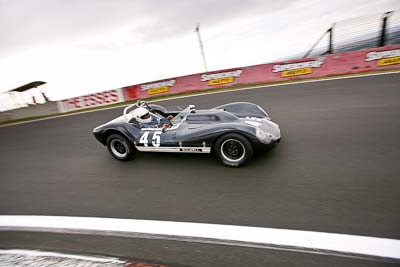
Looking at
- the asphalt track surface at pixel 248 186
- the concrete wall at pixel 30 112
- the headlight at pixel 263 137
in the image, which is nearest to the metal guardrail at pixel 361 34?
the asphalt track surface at pixel 248 186

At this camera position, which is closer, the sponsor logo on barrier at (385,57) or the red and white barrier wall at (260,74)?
the sponsor logo on barrier at (385,57)

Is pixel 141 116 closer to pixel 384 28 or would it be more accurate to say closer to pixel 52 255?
pixel 52 255

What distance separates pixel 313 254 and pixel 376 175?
170 cm

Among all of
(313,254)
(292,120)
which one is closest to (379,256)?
(313,254)

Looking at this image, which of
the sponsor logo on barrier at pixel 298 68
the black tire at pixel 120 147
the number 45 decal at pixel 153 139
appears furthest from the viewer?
the sponsor logo on barrier at pixel 298 68

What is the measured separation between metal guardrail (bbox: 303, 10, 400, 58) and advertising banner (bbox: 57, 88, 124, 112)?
10.5 m

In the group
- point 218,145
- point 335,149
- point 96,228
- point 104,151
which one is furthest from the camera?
point 104,151

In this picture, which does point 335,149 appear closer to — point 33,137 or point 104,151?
point 104,151

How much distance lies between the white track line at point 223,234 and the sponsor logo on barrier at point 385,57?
10.4 meters

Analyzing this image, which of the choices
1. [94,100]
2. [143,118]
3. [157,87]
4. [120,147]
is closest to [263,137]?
[143,118]

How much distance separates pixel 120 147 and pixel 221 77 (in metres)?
8.88

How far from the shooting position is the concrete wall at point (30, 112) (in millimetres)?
13922

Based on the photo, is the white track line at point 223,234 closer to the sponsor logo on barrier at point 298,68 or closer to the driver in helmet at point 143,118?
the driver in helmet at point 143,118

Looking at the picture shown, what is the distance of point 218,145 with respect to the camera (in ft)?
11.5
